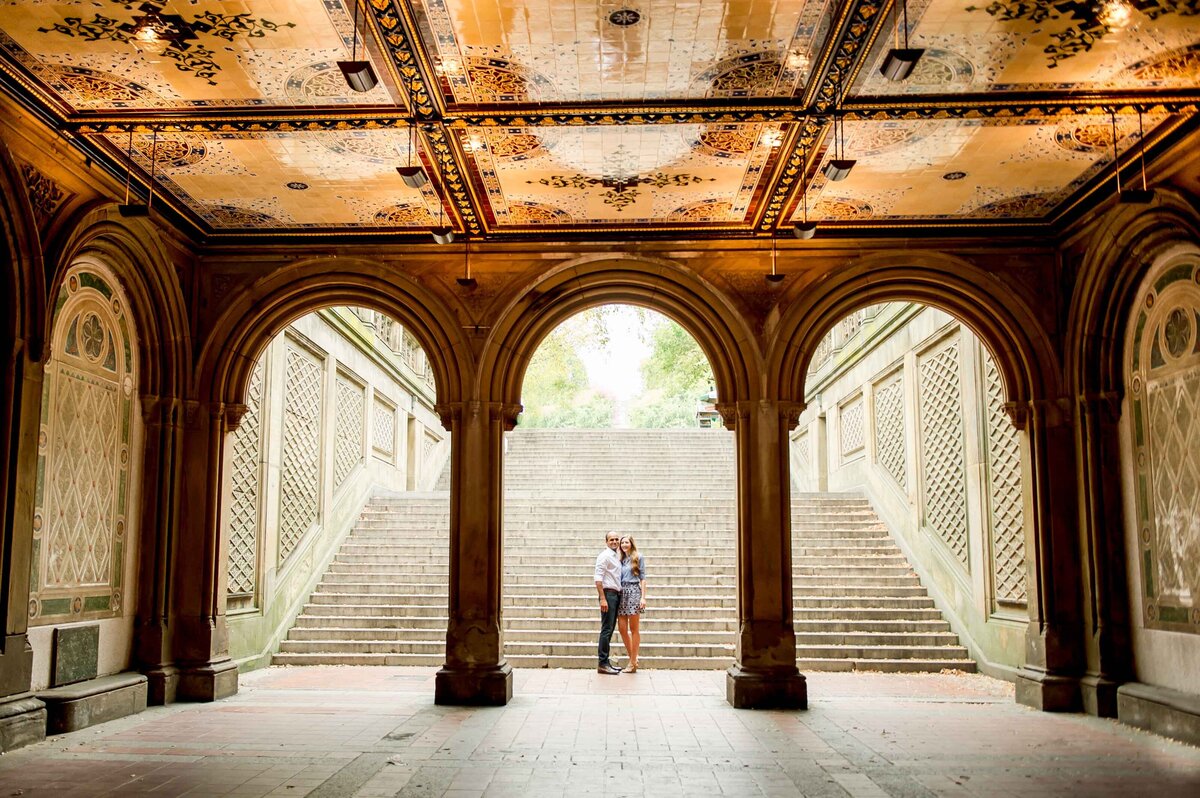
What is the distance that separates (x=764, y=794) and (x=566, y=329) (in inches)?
1143

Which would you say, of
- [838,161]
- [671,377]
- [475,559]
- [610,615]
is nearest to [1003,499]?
[610,615]

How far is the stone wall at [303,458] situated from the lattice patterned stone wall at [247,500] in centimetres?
Result: 1

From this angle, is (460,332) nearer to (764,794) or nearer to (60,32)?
(60,32)

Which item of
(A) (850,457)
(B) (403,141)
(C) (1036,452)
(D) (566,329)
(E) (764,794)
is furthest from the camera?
(D) (566,329)

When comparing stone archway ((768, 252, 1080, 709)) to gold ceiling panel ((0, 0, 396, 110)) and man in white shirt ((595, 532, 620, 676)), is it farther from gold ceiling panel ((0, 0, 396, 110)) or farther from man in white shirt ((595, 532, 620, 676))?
gold ceiling panel ((0, 0, 396, 110))

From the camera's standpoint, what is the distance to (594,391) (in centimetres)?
4934

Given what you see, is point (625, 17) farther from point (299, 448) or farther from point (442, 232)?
point (299, 448)

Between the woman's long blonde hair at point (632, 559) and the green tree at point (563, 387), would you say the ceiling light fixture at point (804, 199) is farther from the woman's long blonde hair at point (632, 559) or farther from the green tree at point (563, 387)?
the green tree at point (563, 387)

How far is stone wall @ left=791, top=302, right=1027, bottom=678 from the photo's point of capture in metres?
10.6

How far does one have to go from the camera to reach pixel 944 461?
12.5 meters

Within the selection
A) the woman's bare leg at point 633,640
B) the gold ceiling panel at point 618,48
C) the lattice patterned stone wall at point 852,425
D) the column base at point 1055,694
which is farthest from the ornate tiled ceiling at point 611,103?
the lattice patterned stone wall at point 852,425

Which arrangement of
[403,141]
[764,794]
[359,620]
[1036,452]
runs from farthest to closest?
[359,620]
[1036,452]
[403,141]
[764,794]

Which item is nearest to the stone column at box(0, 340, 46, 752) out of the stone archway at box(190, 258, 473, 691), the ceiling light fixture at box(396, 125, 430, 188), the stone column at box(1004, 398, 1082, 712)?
the stone archway at box(190, 258, 473, 691)

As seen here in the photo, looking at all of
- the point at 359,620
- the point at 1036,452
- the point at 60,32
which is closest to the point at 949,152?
the point at 1036,452
